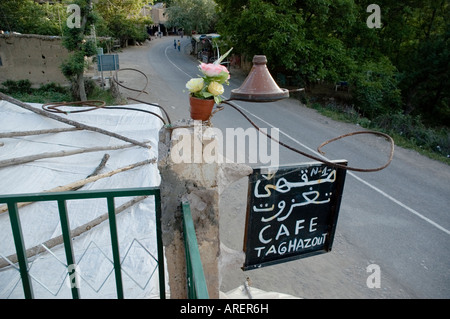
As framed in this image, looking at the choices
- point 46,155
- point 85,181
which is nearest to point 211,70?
point 85,181

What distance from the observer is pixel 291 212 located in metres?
2.37

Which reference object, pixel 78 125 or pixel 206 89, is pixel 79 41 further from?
pixel 206 89

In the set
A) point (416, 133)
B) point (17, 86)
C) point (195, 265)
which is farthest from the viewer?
point (17, 86)

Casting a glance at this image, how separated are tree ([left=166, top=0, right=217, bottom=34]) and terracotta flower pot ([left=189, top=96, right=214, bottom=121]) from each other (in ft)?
120

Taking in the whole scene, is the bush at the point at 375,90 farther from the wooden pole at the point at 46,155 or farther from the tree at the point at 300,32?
the wooden pole at the point at 46,155

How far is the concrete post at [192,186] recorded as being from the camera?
1.98 meters

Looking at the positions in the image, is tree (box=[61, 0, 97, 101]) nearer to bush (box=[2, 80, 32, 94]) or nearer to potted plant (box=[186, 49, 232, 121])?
bush (box=[2, 80, 32, 94])

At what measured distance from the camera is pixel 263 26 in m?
16.1

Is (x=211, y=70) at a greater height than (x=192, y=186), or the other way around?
(x=211, y=70)

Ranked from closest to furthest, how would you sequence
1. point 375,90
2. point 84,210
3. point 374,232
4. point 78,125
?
point 84,210
point 374,232
point 78,125
point 375,90

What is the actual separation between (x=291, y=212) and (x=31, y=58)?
1771 cm

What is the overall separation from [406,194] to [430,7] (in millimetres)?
16863

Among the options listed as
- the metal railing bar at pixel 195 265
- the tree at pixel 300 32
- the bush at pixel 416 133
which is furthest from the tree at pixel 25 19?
the metal railing bar at pixel 195 265
